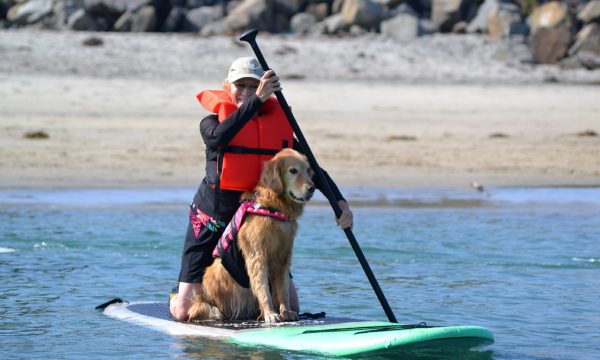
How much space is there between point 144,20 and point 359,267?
54.1 ft

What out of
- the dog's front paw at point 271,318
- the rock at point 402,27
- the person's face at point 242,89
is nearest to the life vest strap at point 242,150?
the person's face at point 242,89

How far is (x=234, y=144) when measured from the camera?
5.94m

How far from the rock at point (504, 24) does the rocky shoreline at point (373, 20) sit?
23 millimetres

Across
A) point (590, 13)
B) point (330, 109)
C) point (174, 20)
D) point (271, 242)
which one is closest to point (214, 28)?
point (174, 20)

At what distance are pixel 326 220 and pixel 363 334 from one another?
18.6 feet

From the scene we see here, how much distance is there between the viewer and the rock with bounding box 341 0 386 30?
25031 millimetres

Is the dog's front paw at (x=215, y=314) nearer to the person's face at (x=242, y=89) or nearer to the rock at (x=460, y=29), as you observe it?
the person's face at (x=242, y=89)

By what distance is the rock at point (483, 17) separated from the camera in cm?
2512

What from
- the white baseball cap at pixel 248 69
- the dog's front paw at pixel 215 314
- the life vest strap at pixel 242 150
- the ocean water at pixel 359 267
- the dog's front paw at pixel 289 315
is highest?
the white baseball cap at pixel 248 69

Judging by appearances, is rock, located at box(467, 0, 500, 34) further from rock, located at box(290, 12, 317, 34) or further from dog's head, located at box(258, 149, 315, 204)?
dog's head, located at box(258, 149, 315, 204)

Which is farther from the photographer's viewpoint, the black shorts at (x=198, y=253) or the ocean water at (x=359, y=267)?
the ocean water at (x=359, y=267)

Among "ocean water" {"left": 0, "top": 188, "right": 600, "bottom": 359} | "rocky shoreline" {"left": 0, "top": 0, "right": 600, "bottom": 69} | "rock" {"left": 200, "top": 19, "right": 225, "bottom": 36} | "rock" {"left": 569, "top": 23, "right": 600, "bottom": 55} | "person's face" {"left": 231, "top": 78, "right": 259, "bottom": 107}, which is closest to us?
"person's face" {"left": 231, "top": 78, "right": 259, "bottom": 107}

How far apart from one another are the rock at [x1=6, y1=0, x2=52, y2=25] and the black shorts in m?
20.3

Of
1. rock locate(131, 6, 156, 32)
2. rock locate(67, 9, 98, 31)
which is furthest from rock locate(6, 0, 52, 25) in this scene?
rock locate(131, 6, 156, 32)
